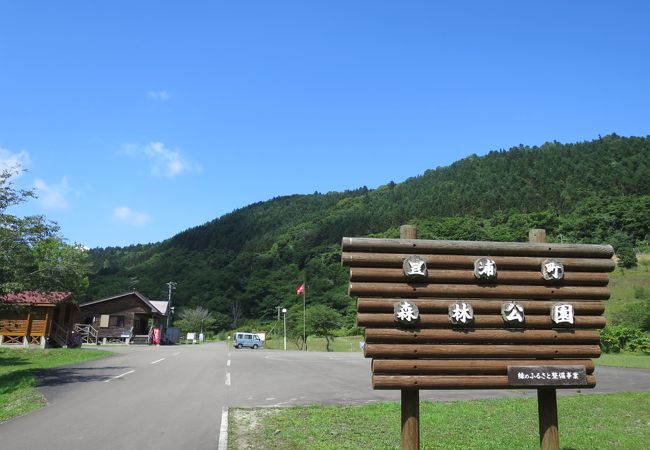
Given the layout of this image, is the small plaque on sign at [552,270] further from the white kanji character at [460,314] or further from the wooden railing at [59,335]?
the wooden railing at [59,335]

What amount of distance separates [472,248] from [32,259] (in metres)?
14.5

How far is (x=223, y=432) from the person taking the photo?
27.6 feet

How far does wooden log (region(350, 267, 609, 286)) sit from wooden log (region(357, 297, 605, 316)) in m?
0.22

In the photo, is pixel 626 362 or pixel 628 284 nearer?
pixel 626 362

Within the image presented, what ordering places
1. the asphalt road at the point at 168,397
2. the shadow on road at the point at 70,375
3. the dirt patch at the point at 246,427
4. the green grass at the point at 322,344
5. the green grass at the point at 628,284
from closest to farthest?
the dirt patch at the point at 246,427 < the asphalt road at the point at 168,397 < the shadow on road at the point at 70,375 < the green grass at the point at 322,344 < the green grass at the point at 628,284

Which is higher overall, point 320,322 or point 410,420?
point 320,322

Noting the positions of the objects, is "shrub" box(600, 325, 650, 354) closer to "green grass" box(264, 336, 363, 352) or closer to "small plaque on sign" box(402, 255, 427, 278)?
"green grass" box(264, 336, 363, 352)

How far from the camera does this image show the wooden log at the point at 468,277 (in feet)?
19.0

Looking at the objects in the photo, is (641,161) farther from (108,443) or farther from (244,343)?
(108,443)

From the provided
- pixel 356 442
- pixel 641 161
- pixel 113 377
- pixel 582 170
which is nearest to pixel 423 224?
pixel 582 170

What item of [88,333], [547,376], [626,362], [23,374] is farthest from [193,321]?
[547,376]

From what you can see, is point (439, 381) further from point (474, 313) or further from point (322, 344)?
point (322, 344)

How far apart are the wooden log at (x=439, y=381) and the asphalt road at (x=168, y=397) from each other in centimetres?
349

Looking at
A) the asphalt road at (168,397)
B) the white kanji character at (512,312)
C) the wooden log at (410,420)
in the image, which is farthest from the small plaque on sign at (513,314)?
the asphalt road at (168,397)
